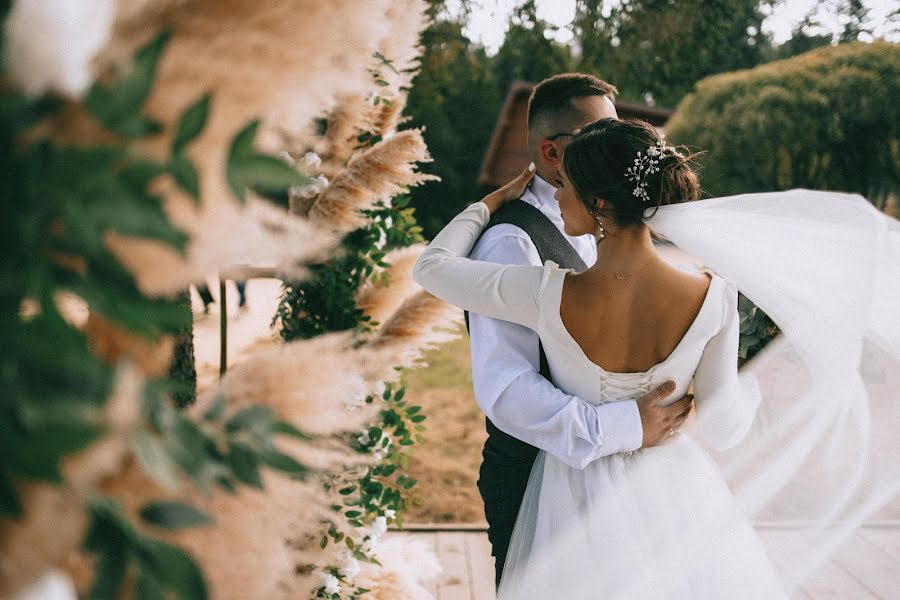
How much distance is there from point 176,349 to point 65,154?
3.70ft

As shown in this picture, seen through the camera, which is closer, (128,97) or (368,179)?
(128,97)

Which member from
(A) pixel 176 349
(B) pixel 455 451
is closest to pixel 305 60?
(A) pixel 176 349

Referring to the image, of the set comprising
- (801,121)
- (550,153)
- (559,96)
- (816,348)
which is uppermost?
(559,96)

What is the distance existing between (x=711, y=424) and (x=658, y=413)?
20 cm

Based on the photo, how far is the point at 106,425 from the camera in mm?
431

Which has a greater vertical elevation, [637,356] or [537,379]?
[637,356]

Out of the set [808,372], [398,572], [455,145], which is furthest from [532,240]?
[455,145]

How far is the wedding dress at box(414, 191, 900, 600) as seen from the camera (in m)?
1.70

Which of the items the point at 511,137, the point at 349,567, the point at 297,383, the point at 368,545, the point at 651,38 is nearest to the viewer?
the point at 297,383

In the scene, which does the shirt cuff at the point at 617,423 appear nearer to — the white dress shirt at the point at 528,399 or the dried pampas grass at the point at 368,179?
the white dress shirt at the point at 528,399

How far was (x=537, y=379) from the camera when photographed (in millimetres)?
1827

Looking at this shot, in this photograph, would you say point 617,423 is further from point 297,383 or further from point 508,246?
point 297,383

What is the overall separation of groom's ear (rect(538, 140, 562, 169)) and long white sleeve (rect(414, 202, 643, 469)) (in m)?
0.27

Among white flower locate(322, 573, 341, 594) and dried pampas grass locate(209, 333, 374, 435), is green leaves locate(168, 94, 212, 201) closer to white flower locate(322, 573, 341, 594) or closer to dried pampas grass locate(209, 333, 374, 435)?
dried pampas grass locate(209, 333, 374, 435)
